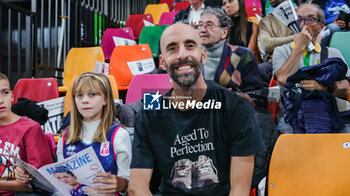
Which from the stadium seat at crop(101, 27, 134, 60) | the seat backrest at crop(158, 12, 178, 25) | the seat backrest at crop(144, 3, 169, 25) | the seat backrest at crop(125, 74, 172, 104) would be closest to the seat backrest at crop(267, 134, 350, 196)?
the seat backrest at crop(125, 74, 172, 104)

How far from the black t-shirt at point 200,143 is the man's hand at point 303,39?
3.70ft

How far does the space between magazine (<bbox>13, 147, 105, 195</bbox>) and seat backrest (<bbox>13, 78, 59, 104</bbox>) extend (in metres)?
1.40

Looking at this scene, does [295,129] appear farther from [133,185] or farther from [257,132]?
[133,185]

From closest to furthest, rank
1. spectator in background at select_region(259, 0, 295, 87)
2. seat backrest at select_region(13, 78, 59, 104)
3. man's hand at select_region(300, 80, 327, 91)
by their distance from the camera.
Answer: man's hand at select_region(300, 80, 327, 91)
seat backrest at select_region(13, 78, 59, 104)
spectator in background at select_region(259, 0, 295, 87)

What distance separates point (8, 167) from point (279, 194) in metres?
1.21

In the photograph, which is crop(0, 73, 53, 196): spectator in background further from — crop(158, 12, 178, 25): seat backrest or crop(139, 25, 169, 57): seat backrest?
crop(158, 12, 178, 25): seat backrest

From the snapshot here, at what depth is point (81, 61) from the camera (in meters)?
3.86

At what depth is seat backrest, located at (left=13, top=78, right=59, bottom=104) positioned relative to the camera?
2.82 metres

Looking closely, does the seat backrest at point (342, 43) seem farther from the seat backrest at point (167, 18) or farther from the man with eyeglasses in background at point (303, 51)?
the seat backrest at point (167, 18)

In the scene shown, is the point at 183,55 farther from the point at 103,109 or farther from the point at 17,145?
the point at 17,145

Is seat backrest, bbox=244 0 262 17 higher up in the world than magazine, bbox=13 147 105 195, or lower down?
higher up

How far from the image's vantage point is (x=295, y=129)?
189 centimetres

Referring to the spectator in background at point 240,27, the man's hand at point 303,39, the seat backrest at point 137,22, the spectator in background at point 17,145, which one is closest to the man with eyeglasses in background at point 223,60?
the man's hand at point 303,39

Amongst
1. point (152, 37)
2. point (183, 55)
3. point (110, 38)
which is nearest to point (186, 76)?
point (183, 55)
